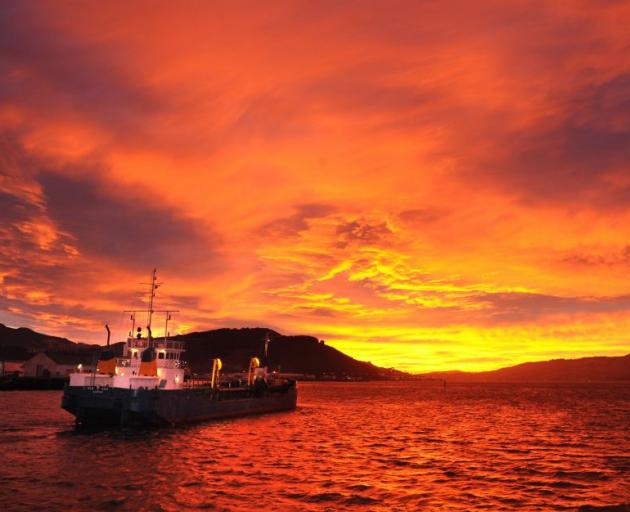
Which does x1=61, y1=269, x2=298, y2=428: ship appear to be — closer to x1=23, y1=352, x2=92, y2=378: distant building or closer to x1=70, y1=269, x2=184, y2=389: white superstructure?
x1=70, y1=269, x2=184, y2=389: white superstructure

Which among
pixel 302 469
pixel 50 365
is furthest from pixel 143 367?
pixel 50 365

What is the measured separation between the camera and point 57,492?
2678 centimetres

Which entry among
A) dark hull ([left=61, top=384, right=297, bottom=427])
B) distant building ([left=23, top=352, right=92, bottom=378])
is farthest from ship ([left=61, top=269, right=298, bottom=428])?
distant building ([left=23, top=352, right=92, bottom=378])

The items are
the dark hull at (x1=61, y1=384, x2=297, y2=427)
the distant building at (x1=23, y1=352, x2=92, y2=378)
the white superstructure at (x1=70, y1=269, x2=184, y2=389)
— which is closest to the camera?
the dark hull at (x1=61, y1=384, x2=297, y2=427)

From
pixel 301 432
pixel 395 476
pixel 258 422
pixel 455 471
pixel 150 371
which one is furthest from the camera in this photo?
pixel 258 422

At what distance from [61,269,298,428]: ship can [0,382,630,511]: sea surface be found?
1729 millimetres

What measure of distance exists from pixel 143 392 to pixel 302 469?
64.9 ft

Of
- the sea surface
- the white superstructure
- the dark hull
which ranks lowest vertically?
the sea surface

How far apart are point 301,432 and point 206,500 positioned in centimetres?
3132

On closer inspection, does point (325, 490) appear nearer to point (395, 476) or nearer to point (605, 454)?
point (395, 476)

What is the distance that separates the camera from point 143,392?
49281 mm

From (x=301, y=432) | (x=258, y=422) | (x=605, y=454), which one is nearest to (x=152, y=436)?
(x=301, y=432)

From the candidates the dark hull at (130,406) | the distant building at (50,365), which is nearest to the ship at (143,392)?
the dark hull at (130,406)

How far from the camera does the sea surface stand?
26.6 meters
